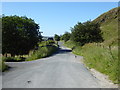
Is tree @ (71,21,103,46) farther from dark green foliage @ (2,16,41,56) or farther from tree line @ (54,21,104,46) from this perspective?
dark green foliage @ (2,16,41,56)

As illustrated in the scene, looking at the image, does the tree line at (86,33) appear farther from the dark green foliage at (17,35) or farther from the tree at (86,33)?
the dark green foliage at (17,35)

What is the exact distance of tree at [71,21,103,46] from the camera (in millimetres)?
33188

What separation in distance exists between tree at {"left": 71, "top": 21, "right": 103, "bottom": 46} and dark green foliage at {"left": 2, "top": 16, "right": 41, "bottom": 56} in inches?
302

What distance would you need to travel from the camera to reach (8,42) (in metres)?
27.4

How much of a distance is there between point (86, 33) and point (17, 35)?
12.5 metres

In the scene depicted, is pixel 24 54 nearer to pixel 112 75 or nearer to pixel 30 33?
pixel 30 33

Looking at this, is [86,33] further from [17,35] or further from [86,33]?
[17,35]

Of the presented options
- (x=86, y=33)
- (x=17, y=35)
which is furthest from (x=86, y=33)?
(x=17, y=35)

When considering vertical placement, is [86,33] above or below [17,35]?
above

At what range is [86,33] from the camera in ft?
107

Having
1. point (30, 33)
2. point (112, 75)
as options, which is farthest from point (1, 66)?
point (30, 33)

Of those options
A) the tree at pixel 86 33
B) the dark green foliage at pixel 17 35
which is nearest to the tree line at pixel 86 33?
the tree at pixel 86 33

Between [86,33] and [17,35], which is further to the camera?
[86,33]

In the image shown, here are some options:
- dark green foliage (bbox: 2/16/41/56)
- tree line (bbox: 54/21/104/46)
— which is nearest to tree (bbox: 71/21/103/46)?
tree line (bbox: 54/21/104/46)
